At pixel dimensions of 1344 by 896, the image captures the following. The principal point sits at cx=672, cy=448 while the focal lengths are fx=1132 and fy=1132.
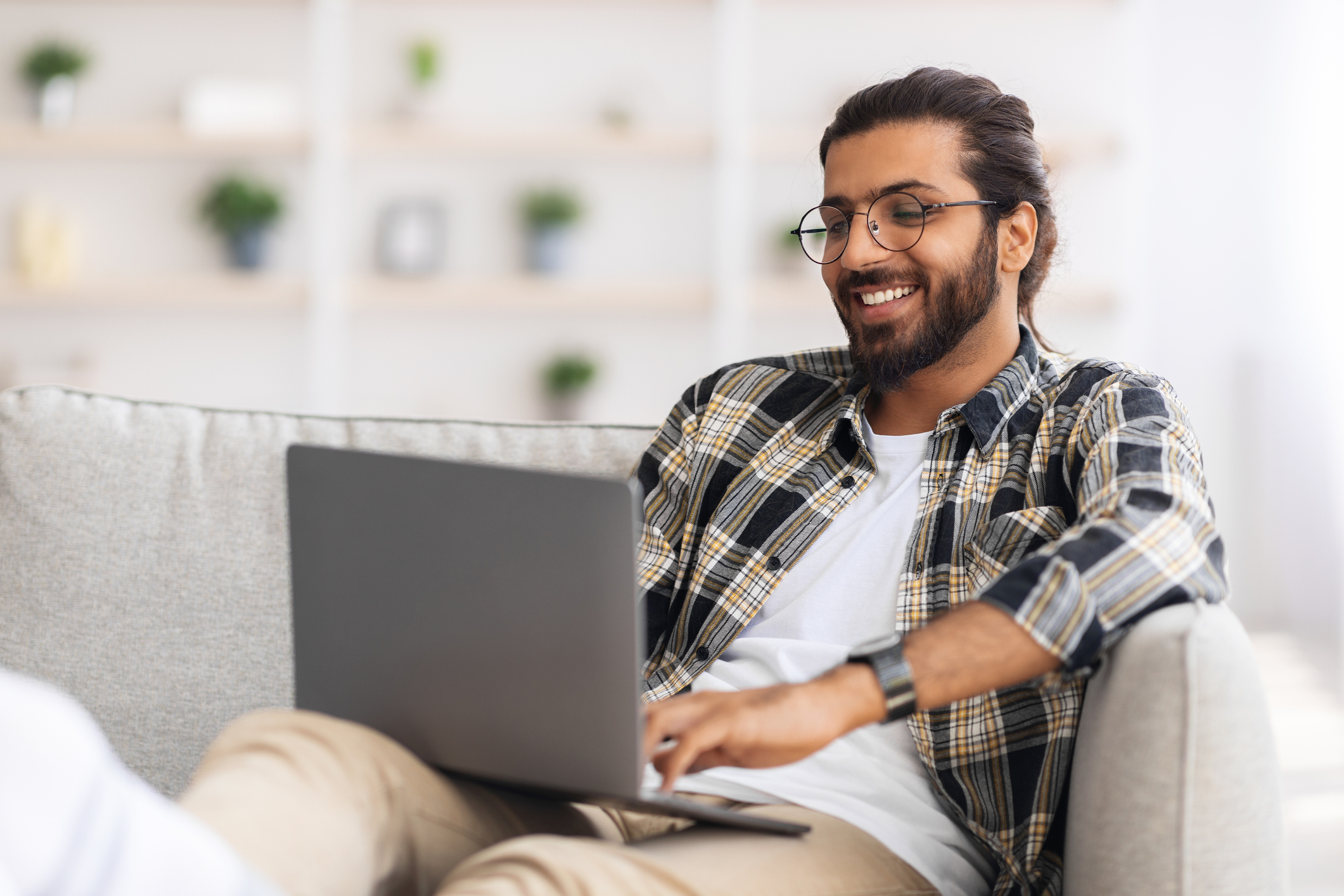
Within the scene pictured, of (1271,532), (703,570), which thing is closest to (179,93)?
(703,570)

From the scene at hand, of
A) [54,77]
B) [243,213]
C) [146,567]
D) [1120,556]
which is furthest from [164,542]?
[54,77]

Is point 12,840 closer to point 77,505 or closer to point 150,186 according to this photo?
point 77,505

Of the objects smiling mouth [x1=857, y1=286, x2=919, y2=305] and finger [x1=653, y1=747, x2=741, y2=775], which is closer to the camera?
finger [x1=653, y1=747, x2=741, y2=775]

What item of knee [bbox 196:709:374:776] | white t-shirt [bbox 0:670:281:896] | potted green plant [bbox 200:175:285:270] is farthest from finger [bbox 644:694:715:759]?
potted green plant [bbox 200:175:285:270]

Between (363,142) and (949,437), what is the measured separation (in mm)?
2755

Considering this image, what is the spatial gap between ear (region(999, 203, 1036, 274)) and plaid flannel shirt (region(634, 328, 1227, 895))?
0.11m

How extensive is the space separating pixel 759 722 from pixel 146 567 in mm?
882

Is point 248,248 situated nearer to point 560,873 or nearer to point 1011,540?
point 1011,540

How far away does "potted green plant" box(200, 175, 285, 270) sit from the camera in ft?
11.4

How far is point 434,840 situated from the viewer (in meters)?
0.95

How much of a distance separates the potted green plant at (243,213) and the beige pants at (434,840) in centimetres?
282

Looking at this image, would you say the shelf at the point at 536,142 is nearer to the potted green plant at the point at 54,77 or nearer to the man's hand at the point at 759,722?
the potted green plant at the point at 54,77

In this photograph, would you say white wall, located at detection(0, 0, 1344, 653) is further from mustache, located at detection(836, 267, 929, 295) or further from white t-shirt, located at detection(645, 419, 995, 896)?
white t-shirt, located at detection(645, 419, 995, 896)

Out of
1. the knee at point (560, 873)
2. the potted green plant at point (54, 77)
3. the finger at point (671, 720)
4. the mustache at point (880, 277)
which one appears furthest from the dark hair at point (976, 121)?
the potted green plant at point (54, 77)
